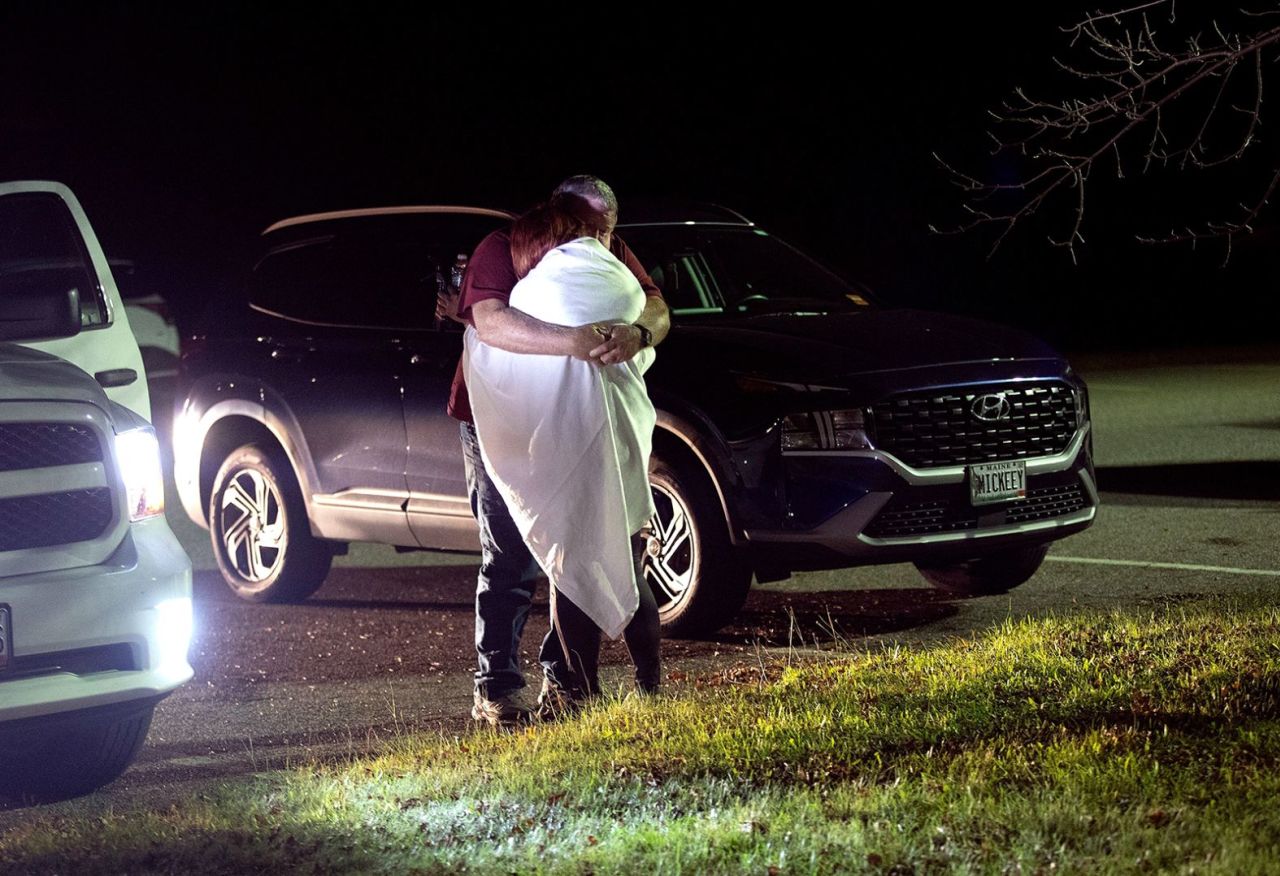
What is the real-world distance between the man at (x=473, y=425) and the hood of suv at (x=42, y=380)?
1417mm

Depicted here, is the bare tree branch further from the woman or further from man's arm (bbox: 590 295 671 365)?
the woman

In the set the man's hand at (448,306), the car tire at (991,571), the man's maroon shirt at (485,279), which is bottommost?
the car tire at (991,571)

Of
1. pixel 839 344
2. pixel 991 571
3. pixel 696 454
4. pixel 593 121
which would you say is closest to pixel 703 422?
pixel 696 454

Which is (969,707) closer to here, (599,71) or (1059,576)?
(1059,576)

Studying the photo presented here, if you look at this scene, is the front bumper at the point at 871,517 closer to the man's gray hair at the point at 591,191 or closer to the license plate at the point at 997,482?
the license plate at the point at 997,482

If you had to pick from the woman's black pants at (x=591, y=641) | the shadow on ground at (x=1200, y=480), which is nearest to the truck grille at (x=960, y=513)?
the woman's black pants at (x=591, y=641)

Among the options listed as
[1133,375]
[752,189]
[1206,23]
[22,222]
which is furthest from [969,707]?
[752,189]

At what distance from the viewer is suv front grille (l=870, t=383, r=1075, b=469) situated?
8812 mm

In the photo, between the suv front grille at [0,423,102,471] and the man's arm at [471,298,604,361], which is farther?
the man's arm at [471,298,604,361]

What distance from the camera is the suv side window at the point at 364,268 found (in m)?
10.0

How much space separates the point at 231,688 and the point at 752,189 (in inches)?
1478

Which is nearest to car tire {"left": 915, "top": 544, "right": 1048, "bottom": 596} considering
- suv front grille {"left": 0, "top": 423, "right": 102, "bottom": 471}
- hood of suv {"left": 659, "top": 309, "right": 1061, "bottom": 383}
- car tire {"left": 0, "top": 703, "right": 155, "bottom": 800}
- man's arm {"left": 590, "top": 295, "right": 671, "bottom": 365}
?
hood of suv {"left": 659, "top": 309, "right": 1061, "bottom": 383}

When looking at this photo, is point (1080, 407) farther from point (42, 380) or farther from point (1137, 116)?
point (42, 380)

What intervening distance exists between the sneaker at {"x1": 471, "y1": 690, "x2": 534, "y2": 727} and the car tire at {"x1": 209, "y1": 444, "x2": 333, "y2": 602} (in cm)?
306
